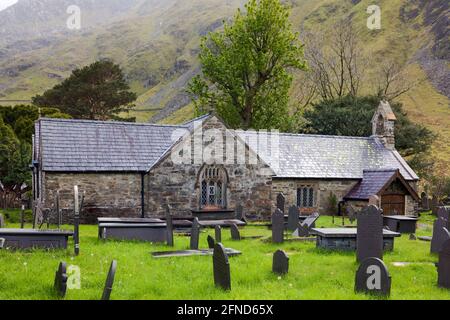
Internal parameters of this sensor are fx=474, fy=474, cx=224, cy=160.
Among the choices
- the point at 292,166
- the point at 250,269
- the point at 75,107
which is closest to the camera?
the point at 250,269

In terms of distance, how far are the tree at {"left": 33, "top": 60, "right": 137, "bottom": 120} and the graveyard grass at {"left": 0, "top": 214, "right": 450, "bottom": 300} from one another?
1757 inches

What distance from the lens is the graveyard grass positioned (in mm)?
8914

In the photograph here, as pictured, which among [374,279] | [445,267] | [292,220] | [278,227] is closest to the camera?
[374,279]

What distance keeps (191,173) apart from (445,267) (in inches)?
609

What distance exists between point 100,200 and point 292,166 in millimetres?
11289

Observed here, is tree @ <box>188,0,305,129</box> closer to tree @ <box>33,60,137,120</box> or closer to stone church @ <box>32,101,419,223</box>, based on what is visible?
stone church @ <box>32,101,419,223</box>

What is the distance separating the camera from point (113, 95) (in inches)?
2260

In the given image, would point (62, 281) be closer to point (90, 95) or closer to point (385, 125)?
point (385, 125)

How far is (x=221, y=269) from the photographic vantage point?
922cm

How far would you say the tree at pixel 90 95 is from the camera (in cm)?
5634

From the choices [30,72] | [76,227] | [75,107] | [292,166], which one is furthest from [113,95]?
[30,72]

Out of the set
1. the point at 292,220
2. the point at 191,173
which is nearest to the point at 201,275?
the point at 292,220

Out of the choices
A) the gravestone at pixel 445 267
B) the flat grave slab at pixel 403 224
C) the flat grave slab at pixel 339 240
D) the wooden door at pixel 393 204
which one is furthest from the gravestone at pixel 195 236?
the wooden door at pixel 393 204
